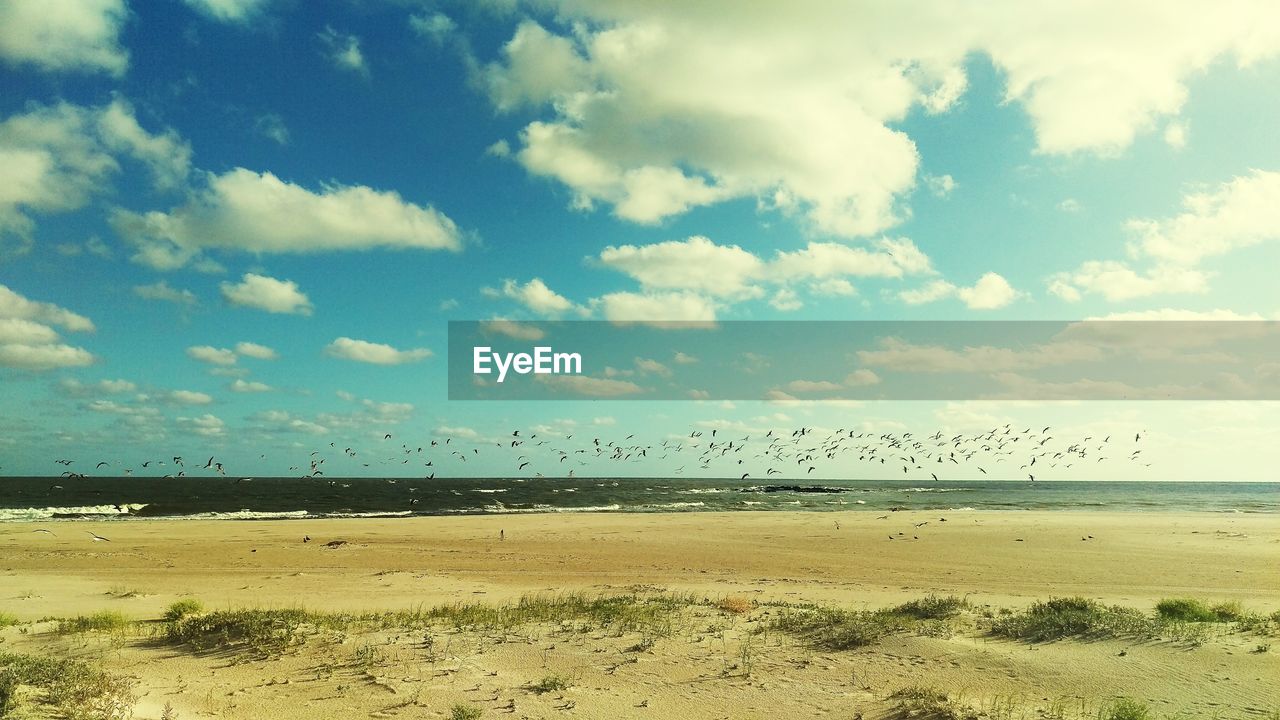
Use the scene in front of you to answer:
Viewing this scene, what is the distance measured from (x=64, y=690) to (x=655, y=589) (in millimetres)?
14694

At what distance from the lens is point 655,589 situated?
2134cm

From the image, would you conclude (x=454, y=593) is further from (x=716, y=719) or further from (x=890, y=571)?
(x=890, y=571)

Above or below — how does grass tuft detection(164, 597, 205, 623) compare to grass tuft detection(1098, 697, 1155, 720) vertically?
above

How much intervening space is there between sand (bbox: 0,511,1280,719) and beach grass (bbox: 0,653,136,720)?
0.46 metres

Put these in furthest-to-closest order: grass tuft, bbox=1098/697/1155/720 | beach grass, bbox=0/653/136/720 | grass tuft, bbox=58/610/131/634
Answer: grass tuft, bbox=58/610/131/634
grass tuft, bbox=1098/697/1155/720
beach grass, bbox=0/653/136/720

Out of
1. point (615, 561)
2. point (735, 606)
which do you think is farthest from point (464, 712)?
point (615, 561)

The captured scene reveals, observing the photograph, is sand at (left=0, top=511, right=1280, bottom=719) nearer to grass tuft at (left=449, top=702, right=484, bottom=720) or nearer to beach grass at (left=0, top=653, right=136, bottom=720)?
grass tuft at (left=449, top=702, right=484, bottom=720)

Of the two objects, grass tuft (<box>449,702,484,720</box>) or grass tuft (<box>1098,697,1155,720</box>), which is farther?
grass tuft (<box>449,702,484,720</box>)

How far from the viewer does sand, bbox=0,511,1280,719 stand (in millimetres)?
10523

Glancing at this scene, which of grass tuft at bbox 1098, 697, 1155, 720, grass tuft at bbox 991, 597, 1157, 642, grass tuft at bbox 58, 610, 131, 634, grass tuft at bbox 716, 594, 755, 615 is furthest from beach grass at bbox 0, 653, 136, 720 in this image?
grass tuft at bbox 991, 597, 1157, 642

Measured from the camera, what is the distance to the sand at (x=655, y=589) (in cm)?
1052

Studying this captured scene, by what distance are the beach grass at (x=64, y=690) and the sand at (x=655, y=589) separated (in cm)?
46

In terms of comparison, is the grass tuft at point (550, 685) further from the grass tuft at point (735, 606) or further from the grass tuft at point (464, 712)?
the grass tuft at point (735, 606)

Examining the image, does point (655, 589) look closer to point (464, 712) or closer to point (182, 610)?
point (182, 610)
